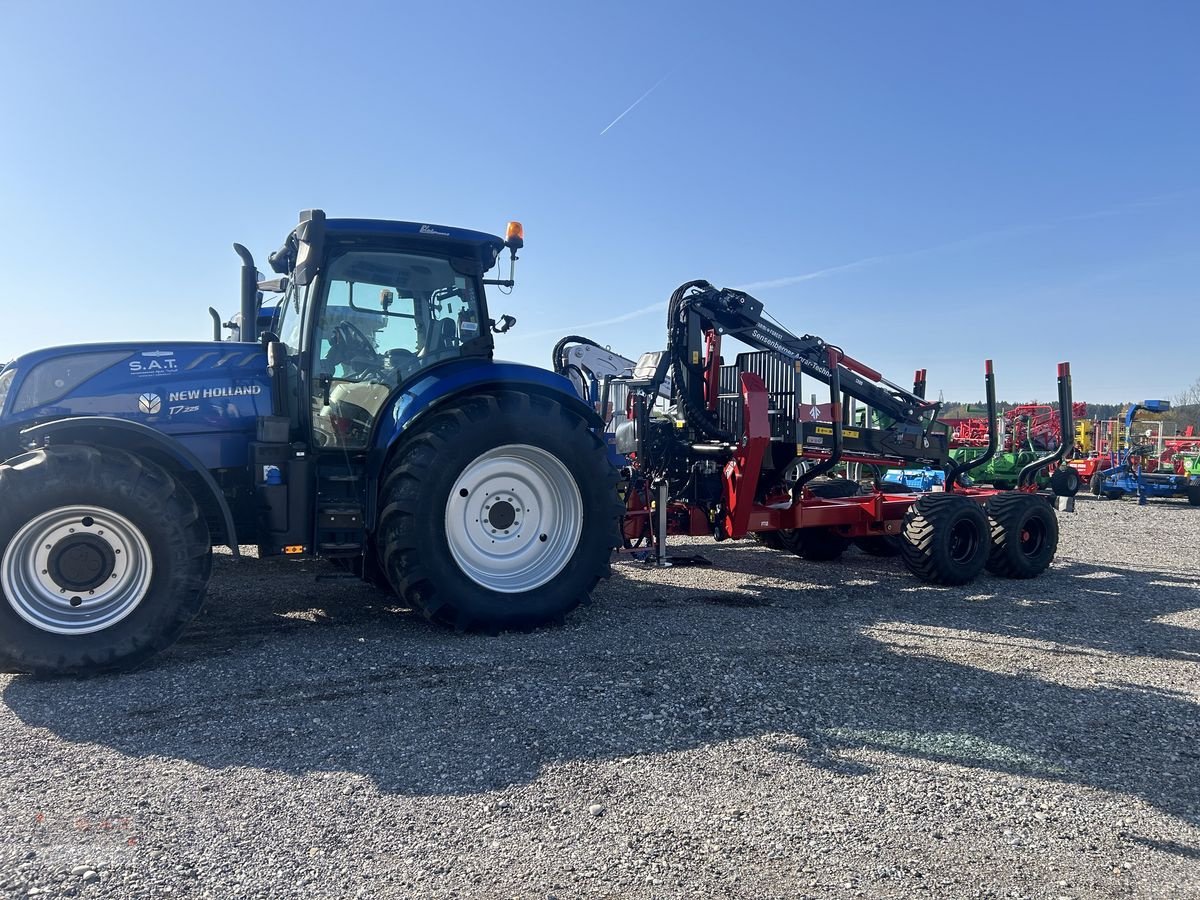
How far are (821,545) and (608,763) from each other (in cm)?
624

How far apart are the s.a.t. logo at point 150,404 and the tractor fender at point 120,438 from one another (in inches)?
10.0

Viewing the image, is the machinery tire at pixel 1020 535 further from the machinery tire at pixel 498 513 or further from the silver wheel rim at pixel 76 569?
the silver wheel rim at pixel 76 569

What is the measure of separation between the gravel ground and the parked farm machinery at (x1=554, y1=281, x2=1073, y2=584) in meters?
1.90

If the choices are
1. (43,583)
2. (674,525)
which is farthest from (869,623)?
(43,583)

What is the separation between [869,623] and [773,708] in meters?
2.35

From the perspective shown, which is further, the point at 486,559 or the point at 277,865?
the point at 486,559

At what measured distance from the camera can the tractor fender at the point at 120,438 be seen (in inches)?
177

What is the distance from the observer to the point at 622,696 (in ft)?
14.0

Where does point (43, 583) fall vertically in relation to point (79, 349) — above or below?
below

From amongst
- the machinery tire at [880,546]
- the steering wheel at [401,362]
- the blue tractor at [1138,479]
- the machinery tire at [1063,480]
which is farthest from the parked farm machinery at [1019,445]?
the steering wheel at [401,362]

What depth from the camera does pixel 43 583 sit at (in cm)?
441

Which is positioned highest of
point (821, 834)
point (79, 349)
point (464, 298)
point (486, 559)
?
point (464, 298)

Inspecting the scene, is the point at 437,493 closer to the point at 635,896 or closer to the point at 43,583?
the point at 43,583

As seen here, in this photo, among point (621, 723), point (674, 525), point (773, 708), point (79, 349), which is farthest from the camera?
point (674, 525)
